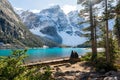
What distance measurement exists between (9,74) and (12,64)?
0.31 metres

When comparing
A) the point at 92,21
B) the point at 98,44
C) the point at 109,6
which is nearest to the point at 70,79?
the point at 109,6

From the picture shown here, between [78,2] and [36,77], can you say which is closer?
[36,77]

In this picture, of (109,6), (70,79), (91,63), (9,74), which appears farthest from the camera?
(91,63)

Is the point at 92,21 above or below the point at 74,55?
above

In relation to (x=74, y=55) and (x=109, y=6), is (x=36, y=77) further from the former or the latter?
(x=74, y=55)

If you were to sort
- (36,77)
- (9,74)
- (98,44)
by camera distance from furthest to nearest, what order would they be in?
(98,44), (36,77), (9,74)

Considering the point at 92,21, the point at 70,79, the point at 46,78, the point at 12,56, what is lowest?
the point at 70,79

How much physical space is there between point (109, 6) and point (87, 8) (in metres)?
7.75

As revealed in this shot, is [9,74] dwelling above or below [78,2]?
below

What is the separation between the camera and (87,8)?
115 feet

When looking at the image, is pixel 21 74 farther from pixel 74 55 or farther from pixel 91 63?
pixel 74 55

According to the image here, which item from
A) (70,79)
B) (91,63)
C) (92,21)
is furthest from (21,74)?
(92,21)

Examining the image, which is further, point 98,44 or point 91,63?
point 98,44

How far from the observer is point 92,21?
113 feet
